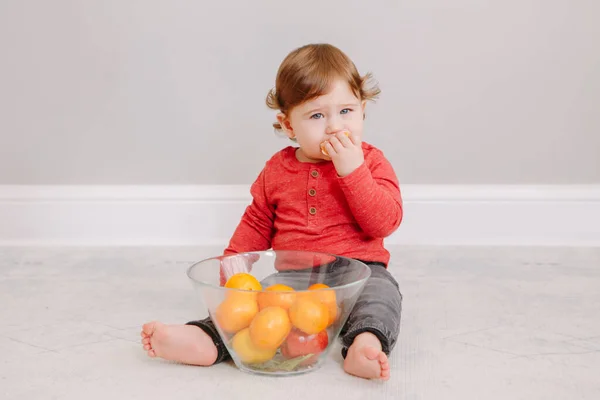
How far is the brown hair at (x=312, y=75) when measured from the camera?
4.17ft

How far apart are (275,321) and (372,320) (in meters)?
0.15

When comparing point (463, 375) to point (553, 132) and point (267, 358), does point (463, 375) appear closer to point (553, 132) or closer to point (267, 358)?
point (267, 358)

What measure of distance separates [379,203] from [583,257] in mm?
757

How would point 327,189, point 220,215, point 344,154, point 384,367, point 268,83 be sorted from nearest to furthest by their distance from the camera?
point 384,367 → point 344,154 → point 327,189 → point 268,83 → point 220,215

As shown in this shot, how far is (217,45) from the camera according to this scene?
71.8 inches

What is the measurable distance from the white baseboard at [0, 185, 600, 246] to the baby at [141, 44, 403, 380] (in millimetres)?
558

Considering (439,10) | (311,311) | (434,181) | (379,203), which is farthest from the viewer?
(434,181)

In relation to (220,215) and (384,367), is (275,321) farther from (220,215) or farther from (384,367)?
(220,215)

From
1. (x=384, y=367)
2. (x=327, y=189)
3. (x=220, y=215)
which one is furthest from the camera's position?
(x=220, y=215)

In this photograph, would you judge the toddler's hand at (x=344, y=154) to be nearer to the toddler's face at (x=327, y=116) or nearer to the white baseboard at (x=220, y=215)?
the toddler's face at (x=327, y=116)

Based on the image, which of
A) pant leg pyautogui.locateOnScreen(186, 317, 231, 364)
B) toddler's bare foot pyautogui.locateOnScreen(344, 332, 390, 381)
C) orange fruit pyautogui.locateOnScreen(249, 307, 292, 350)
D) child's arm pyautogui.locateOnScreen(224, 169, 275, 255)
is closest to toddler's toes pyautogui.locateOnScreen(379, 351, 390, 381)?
toddler's bare foot pyautogui.locateOnScreen(344, 332, 390, 381)

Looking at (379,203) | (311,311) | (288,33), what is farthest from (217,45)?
(311,311)

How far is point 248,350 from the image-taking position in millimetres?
1056

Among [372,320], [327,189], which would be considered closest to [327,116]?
[327,189]
